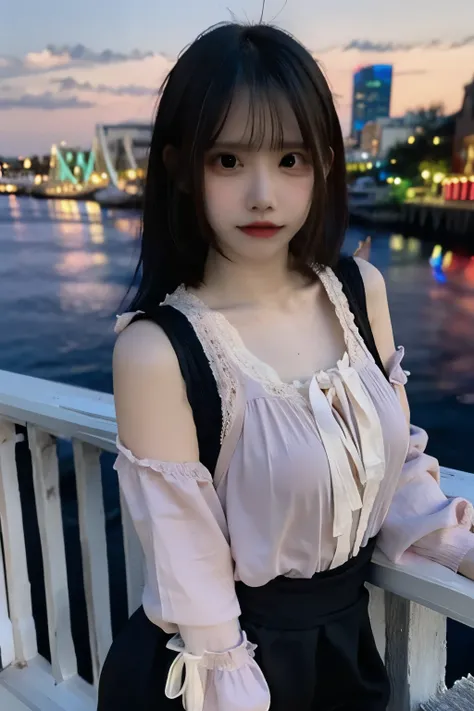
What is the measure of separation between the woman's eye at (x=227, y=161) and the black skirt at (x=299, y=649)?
463 mm

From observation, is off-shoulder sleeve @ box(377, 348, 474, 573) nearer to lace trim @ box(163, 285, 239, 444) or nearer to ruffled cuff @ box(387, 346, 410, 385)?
ruffled cuff @ box(387, 346, 410, 385)

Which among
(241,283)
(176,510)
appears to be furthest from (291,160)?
(176,510)

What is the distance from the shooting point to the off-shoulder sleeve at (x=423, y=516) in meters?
0.69

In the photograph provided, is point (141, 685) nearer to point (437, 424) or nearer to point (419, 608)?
point (419, 608)

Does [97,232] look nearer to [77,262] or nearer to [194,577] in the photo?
[77,262]

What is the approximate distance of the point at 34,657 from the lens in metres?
1.33

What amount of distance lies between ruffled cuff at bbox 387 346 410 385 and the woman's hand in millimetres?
216

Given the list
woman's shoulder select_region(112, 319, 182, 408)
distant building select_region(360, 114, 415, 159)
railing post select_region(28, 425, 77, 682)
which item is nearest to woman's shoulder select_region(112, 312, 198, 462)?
woman's shoulder select_region(112, 319, 182, 408)

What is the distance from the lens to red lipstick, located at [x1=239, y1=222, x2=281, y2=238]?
0.66 meters

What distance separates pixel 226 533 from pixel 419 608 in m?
0.29

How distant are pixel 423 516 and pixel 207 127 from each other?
0.50 meters

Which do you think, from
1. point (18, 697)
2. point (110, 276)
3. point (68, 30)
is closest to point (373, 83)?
point (68, 30)

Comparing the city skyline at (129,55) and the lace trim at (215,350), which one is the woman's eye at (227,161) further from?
the city skyline at (129,55)

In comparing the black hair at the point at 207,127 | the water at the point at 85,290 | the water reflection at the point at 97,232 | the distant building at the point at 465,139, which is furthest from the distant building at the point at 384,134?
the black hair at the point at 207,127
